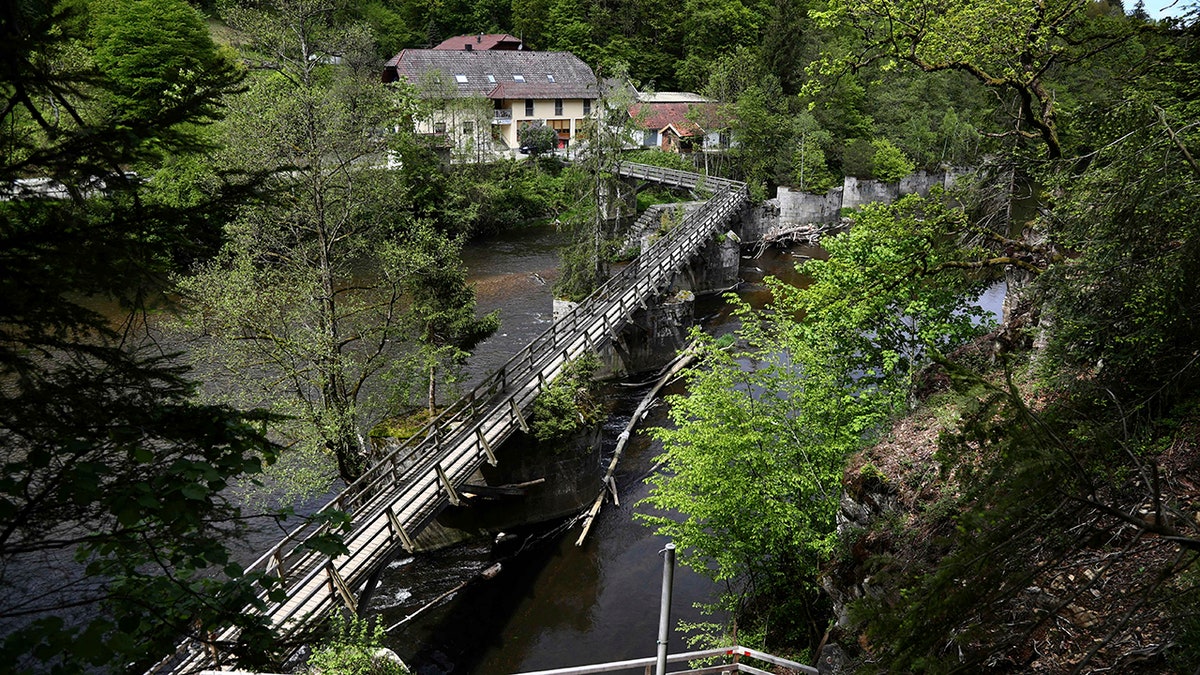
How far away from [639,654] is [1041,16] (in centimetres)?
1324

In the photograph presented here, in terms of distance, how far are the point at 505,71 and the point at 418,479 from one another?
50.2 m

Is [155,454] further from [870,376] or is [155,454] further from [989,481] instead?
[870,376]

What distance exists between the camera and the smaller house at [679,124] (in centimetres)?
5541

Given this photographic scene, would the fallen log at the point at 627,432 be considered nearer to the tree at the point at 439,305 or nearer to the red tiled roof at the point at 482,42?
the tree at the point at 439,305

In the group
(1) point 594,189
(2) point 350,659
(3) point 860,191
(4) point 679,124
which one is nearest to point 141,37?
(1) point 594,189

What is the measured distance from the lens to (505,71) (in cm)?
5928

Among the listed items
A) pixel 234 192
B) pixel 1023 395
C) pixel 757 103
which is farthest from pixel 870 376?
pixel 757 103

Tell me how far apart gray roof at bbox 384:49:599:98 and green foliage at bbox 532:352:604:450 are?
1564 inches

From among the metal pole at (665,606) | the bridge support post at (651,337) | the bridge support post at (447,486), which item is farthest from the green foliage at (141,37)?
the metal pole at (665,606)

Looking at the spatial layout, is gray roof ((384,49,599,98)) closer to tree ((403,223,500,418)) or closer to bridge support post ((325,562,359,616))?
tree ((403,223,500,418))

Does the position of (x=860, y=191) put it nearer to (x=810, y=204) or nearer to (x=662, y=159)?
(x=810, y=204)

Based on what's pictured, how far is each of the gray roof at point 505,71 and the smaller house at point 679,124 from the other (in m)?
5.96

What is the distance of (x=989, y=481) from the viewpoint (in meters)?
5.50

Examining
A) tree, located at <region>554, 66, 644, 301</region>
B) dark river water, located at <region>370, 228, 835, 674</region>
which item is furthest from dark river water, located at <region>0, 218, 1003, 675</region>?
tree, located at <region>554, 66, 644, 301</region>
